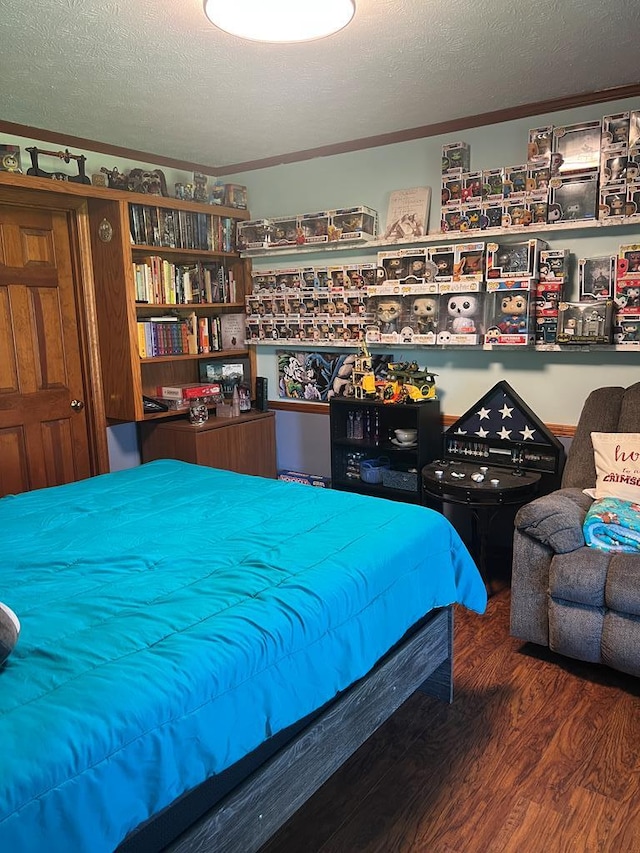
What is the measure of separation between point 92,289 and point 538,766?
3197 millimetres

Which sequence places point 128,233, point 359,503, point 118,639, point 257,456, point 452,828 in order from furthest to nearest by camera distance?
point 257,456 < point 128,233 < point 359,503 < point 452,828 < point 118,639

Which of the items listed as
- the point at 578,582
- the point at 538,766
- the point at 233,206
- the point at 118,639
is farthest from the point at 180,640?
the point at 233,206

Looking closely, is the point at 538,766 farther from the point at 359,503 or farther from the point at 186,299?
the point at 186,299

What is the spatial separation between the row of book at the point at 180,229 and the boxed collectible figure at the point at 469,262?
1.62 meters

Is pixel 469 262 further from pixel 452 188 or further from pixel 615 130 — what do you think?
pixel 615 130

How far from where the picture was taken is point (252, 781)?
1.40 meters

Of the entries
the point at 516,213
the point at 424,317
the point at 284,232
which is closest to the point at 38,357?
the point at 284,232

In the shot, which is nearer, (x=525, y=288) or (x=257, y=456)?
(x=525, y=288)

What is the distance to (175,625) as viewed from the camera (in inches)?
56.1

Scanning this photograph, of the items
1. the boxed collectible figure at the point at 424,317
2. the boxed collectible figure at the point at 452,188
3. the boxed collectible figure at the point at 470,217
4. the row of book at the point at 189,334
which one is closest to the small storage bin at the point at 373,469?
the boxed collectible figure at the point at 424,317

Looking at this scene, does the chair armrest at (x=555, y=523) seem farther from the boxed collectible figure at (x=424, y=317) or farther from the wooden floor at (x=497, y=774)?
the boxed collectible figure at (x=424, y=317)

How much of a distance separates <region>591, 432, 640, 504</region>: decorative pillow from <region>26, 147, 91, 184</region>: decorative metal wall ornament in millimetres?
2969

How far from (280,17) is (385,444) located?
230cm

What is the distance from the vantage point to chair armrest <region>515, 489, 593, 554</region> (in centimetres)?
241
